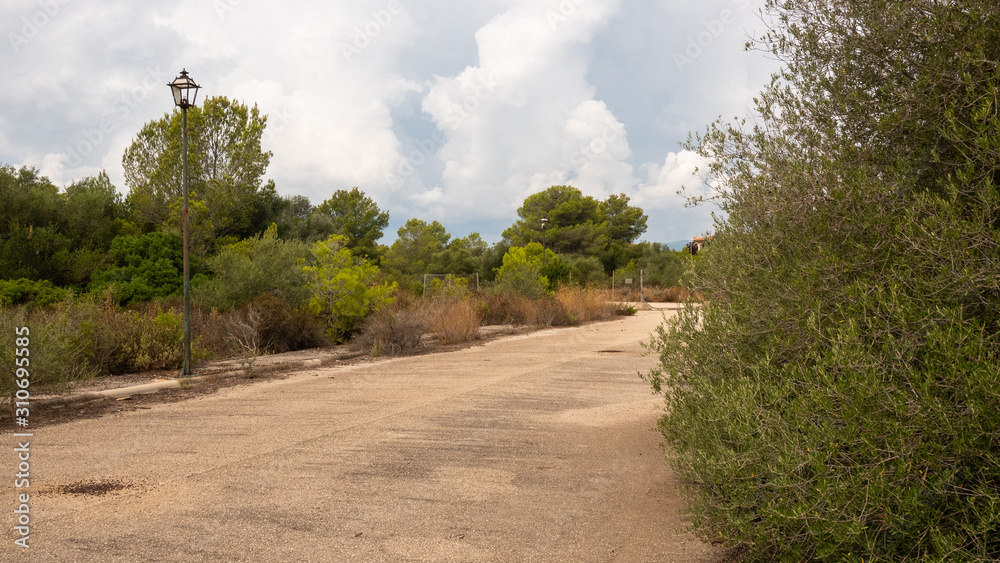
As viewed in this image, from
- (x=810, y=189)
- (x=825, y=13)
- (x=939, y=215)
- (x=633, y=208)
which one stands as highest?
(x=633, y=208)

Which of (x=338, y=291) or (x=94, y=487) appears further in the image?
(x=338, y=291)

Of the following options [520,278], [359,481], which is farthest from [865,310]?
[520,278]

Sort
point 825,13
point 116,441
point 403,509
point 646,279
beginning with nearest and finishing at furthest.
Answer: point 825,13, point 403,509, point 116,441, point 646,279

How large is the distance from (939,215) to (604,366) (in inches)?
376

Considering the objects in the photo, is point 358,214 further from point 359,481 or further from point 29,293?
point 359,481

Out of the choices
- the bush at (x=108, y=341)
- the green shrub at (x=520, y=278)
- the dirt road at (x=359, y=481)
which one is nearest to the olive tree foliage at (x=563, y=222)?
the green shrub at (x=520, y=278)

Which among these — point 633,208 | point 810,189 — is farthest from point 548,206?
point 810,189

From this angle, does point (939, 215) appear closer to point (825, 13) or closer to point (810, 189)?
point (810, 189)

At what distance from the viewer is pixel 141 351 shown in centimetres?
1091

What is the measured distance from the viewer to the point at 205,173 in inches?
1226

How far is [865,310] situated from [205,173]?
108 ft

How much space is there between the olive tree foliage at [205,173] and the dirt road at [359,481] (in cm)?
2355

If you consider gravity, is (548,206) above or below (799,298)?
above

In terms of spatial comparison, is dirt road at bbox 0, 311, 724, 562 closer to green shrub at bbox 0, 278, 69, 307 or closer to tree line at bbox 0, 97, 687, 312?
tree line at bbox 0, 97, 687, 312
